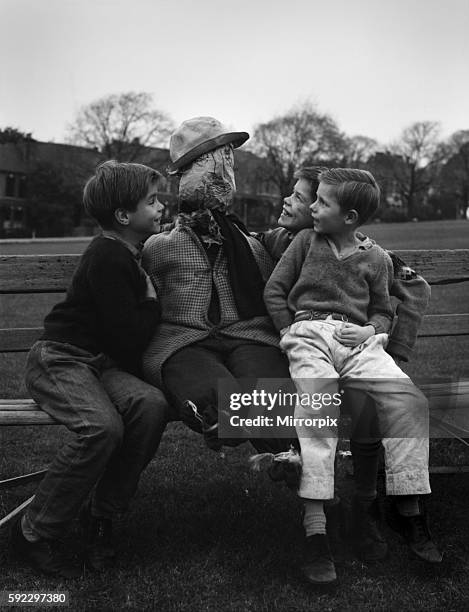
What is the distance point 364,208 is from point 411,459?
1.03 metres

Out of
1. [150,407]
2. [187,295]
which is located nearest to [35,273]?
[187,295]

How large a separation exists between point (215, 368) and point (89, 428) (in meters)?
0.54

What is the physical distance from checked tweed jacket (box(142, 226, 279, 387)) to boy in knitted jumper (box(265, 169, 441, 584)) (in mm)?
171

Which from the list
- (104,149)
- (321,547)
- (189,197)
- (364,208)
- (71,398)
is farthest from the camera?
(104,149)

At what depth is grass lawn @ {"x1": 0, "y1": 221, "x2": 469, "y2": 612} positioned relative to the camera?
8.27 feet

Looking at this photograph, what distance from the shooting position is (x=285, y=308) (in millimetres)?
2914

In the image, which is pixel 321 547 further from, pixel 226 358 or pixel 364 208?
pixel 364 208

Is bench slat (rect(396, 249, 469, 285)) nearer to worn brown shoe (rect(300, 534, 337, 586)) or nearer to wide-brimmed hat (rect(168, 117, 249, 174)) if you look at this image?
wide-brimmed hat (rect(168, 117, 249, 174))

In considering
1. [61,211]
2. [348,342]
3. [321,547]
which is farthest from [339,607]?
[61,211]

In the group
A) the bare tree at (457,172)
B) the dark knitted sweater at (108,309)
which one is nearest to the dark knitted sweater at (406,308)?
the dark knitted sweater at (108,309)

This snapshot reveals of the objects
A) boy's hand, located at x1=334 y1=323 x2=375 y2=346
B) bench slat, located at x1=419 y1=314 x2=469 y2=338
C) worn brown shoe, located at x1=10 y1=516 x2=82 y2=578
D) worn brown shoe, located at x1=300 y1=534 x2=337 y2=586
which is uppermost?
boy's hand, located at x1=334 y1=323 x2=375 y2=346

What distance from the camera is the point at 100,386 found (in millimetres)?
2719

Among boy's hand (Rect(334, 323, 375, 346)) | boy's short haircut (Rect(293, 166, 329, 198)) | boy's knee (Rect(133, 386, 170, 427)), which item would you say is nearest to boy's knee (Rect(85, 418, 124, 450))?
boy's knee (Rect(133, 386, 170, 427))

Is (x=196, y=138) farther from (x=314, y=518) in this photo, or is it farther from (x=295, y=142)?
(x=295, y=142)
